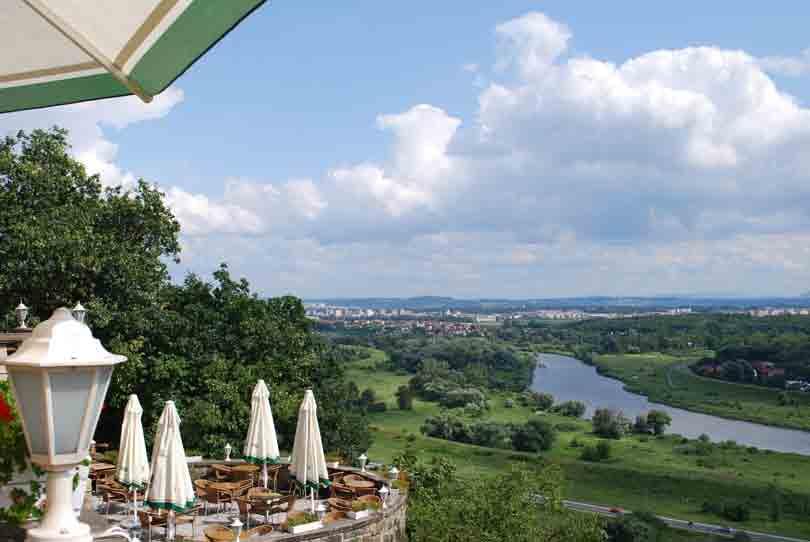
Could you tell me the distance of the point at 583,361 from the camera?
12150cm

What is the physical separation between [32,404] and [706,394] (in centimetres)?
9269

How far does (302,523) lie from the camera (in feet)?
33.6

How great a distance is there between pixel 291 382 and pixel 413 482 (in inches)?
198

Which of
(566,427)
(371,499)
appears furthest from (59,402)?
(566,427)

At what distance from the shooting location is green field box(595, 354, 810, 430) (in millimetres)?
76688

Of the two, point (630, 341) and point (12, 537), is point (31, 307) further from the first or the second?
point (630, 341)

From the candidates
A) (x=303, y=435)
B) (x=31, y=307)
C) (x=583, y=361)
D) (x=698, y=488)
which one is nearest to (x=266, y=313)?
(x=31, y=307)

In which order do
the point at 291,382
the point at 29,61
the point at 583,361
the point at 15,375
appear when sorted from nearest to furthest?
1. the point at 15,375
2. the point at 29,61
3. the point at 291,382
4. the point at 583,361

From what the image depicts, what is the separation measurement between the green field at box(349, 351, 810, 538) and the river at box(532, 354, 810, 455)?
6806mm

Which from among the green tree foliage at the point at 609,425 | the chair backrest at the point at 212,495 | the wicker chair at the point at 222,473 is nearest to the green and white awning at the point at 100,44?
the chair backrest at the point at 212,495

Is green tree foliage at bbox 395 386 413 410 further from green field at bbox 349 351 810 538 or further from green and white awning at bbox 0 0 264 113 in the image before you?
green and white awning at bbox 0 0 264 113

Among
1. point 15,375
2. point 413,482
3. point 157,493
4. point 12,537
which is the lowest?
point 413,482

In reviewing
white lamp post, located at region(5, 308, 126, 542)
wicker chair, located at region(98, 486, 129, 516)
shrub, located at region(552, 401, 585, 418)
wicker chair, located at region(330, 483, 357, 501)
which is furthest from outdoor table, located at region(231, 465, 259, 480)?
shrub, located at region(552, 401, 585, 418)

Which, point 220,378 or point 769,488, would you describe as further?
point 769,488
